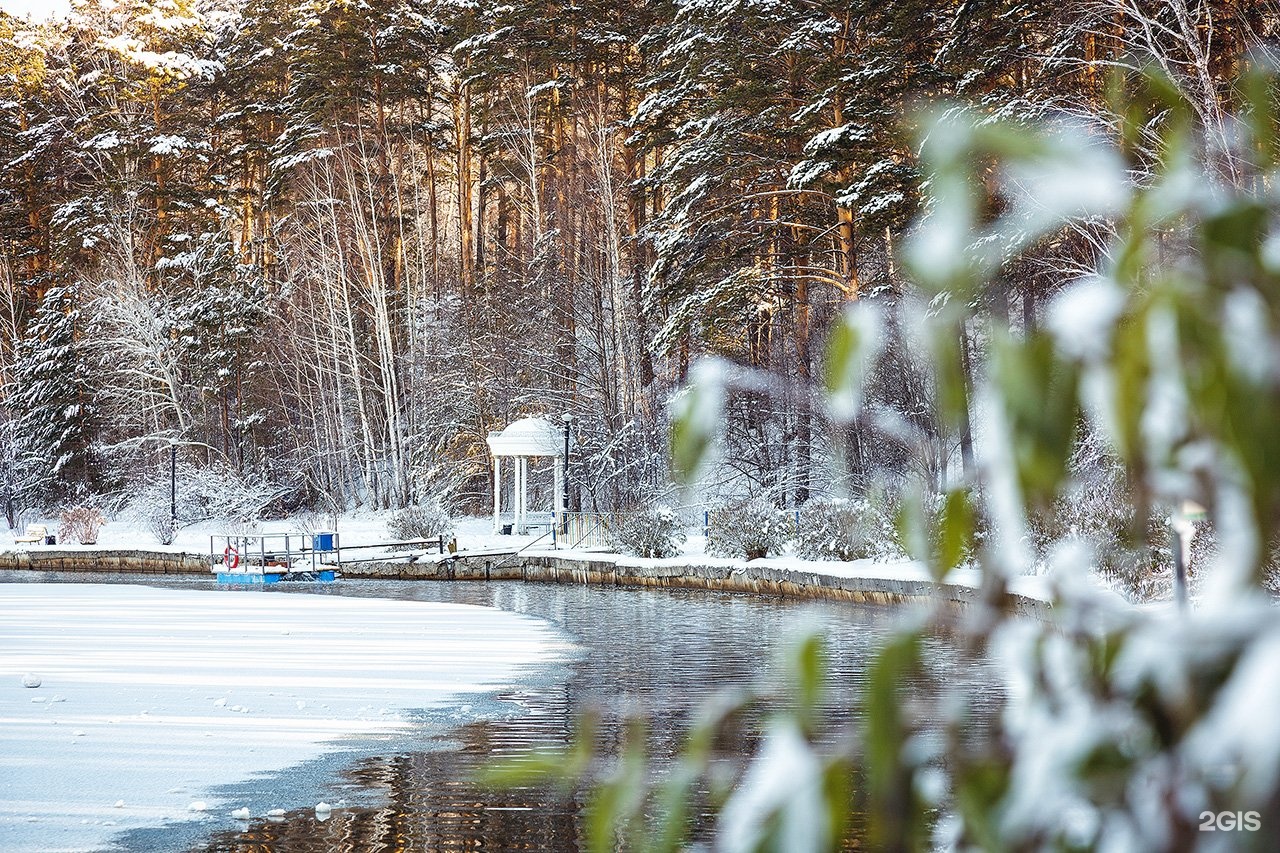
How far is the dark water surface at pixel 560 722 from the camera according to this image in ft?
15.4

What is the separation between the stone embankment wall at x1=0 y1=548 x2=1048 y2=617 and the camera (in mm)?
14516

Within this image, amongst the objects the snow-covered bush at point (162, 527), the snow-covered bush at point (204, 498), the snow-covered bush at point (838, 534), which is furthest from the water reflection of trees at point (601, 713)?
the snow-covered bush at point (204, 498)

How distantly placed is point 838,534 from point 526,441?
330 inches

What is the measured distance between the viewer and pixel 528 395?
2841 cm

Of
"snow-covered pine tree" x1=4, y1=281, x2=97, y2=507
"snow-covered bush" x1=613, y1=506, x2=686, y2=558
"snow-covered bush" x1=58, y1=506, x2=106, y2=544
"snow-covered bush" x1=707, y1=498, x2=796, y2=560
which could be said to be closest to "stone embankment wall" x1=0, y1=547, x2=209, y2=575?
"snow-covered bush" x1=58, y1=506, x2=106, y2=544

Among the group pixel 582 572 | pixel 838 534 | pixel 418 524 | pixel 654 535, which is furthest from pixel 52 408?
pixel 838 534

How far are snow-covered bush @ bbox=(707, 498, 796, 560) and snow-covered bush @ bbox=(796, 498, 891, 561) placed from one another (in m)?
0.36

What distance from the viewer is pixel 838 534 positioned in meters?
17.4

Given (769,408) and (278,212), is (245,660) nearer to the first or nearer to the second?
(769,408)

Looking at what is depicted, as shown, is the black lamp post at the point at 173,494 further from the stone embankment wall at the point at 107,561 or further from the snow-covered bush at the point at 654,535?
the snow-covered bush at the point at 654,535

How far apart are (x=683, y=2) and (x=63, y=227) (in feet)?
62.2

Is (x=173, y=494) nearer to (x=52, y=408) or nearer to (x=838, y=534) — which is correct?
(x=52, y=408)

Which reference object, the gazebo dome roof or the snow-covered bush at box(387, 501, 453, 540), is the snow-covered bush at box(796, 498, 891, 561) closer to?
the gazebo dome roof

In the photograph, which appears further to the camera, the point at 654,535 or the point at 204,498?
the point at 204,498
